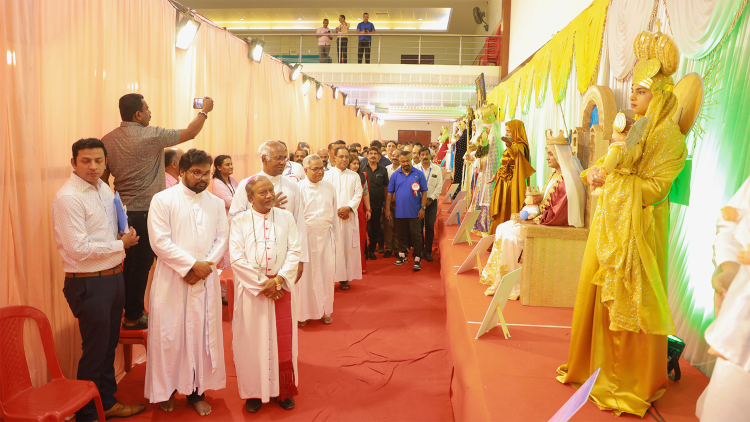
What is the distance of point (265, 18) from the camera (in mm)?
20109

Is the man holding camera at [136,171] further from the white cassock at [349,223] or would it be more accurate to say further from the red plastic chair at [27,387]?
the white cassock at [349,223]

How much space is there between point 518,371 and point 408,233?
4.69 m

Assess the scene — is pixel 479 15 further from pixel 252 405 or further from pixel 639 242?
pixel 252 405

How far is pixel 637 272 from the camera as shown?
7.65ft

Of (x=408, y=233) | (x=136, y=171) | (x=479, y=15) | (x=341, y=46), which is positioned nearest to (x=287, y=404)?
(x=136, y=171)

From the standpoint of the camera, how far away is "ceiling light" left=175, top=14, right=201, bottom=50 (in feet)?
14.8

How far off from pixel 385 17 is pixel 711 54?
59.6 feet

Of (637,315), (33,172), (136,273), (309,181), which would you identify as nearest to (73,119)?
(33,172)

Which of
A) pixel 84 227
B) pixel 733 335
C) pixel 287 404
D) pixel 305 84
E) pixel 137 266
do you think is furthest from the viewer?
pixel 305 84

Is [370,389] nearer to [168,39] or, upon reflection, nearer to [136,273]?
[136,273]

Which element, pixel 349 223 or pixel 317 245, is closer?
pixel 317 245

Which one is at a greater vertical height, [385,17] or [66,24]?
[385,17]

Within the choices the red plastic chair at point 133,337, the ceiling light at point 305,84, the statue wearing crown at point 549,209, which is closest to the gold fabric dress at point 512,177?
the statue wearing crown at point 549,209

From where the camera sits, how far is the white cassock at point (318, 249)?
4.71 metres
